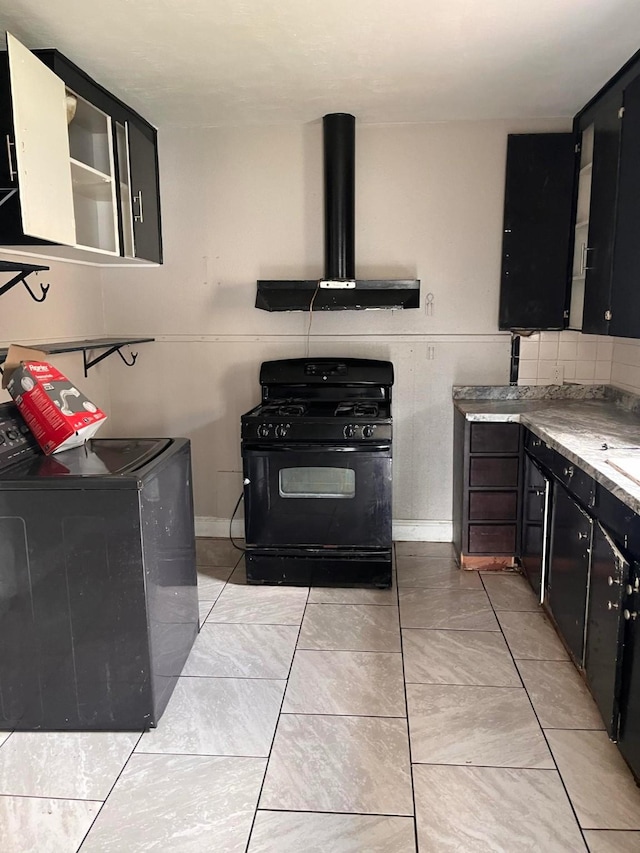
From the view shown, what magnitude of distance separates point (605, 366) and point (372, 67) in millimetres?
1995

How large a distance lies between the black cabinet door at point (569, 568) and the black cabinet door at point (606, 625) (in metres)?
0.07

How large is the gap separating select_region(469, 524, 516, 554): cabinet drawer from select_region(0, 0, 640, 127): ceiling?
2097 mm

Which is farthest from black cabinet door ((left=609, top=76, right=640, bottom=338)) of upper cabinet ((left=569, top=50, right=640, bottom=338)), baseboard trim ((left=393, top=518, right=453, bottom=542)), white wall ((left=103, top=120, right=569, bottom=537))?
baseboard trim ((left=393, top=518, right=453, bottom=542))

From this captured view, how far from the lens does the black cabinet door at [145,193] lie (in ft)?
10.0

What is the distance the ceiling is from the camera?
6.93 feet

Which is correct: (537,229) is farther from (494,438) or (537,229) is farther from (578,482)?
(578,482)

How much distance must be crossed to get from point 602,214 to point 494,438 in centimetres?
112

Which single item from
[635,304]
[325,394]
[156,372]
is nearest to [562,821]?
[635,304]

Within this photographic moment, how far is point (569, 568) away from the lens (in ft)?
7.72

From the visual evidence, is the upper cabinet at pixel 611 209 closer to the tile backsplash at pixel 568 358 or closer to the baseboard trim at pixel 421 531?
the tile backsplash at pixel 568 358

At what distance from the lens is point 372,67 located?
2.61 m

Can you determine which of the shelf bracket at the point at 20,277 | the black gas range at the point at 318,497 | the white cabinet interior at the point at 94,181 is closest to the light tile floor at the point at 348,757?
the black gas range at the point at 318,497

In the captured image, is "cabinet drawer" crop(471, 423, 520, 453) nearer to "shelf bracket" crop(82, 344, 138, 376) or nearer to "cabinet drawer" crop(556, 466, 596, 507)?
"cabinet drawer" crop(556, 466, 596, 507)

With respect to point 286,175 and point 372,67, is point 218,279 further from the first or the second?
point 372,67
